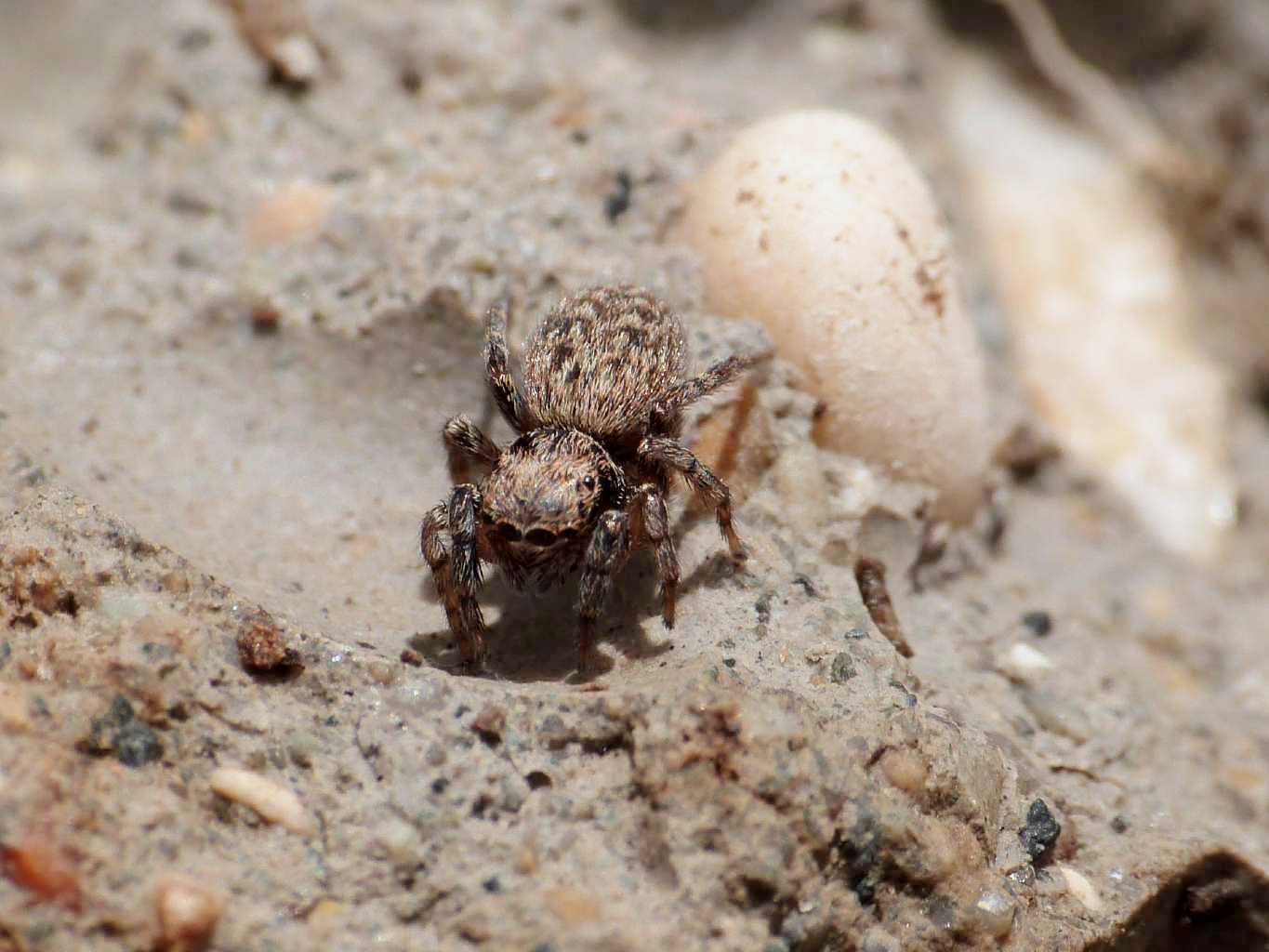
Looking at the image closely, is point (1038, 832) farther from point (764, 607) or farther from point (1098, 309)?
point (1098, 309)

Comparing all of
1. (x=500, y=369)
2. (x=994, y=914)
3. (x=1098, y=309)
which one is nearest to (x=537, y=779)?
(x=994, y=914)

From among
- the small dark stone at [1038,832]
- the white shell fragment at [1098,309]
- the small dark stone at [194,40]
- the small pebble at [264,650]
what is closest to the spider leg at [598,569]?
the small pebble at [264,650]

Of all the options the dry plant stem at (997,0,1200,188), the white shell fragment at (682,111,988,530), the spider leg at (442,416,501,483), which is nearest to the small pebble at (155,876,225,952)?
the spider leg at (442,416,501,483)

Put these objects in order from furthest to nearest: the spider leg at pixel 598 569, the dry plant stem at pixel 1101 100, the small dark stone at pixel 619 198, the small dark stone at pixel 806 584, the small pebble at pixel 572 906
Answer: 1. the dry plant stem at pixel 1101 100
2. the small dark stone at pixel 619 198
3. the small dark stone at pixel 806 584
4. the spider leg at pixel 598 569
5. the small pebble at pixel 572 906

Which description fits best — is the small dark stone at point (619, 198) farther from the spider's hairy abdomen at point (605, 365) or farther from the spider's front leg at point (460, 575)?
the spider's front leg at point (460, 575)

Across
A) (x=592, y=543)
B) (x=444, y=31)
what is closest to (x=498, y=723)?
(x=592, y=543)

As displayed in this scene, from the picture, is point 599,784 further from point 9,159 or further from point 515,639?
point 9,159
